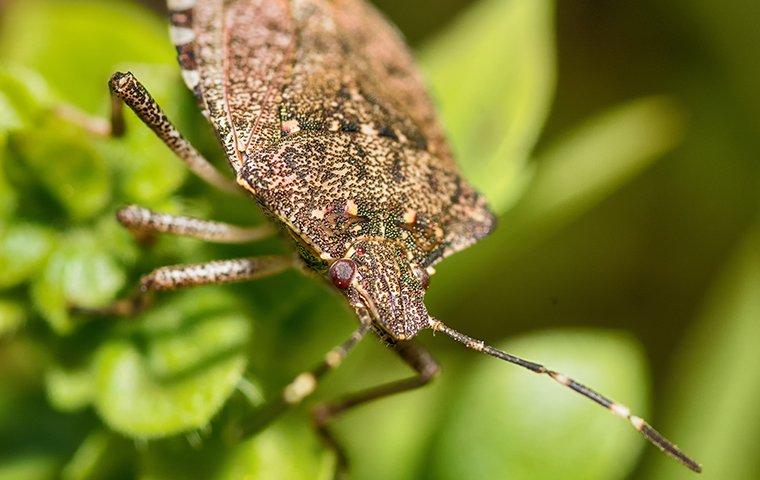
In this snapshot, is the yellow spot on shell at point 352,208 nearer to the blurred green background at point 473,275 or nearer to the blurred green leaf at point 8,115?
the blurred green background at point 473,275

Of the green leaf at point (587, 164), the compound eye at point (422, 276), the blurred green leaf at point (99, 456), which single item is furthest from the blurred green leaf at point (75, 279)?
the green leaf at point (587, 164)

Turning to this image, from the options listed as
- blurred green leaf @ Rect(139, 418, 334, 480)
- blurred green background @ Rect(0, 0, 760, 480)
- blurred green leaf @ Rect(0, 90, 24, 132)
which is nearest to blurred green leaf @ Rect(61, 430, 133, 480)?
blurred green background @ Rect(0, 0, 760, 480)

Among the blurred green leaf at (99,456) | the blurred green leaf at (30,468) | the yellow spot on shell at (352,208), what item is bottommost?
the blurred green leaf at (30,468)

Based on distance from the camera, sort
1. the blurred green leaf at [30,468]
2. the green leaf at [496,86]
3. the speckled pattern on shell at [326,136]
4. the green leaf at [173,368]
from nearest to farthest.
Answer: the green leaf at [173,368] → the speckled pattern on shell at [326,136] → the blurred green leaf at [30,468] → the green leaf at [496,86]

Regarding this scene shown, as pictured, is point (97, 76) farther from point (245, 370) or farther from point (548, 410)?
point (548, 410)

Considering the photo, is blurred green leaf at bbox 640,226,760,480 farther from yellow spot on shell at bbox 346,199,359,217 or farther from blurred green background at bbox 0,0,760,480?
yellow spot on shell at bbox 346,199,359,217

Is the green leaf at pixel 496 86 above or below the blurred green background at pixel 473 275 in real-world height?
above

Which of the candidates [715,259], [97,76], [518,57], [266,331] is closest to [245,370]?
[266,331]
